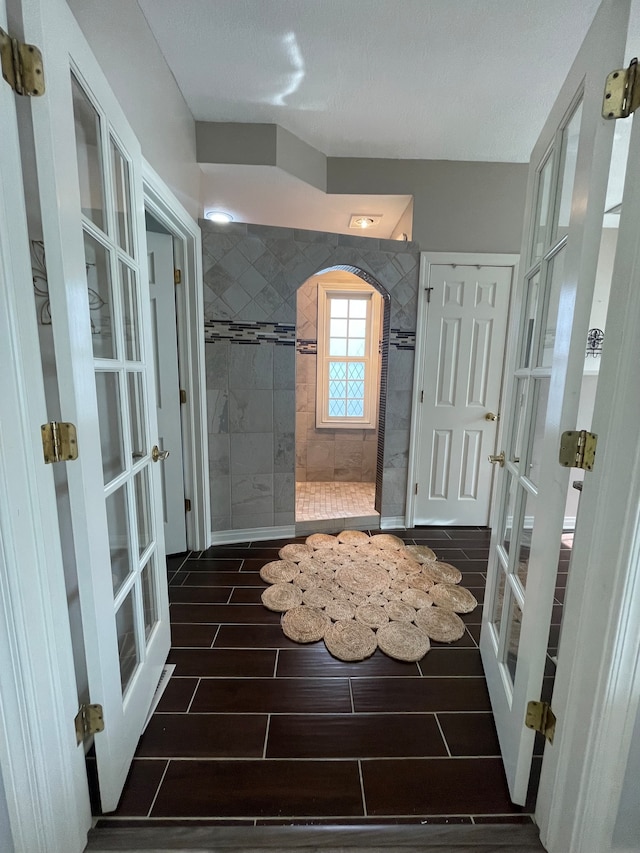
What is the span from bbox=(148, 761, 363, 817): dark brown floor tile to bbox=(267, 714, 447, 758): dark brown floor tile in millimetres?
44

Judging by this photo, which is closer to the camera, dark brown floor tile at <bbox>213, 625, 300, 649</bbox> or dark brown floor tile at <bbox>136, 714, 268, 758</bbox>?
dark brown floor tile at <bbox>136, 714, 268, 758</bbox>

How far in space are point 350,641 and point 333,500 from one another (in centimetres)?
176

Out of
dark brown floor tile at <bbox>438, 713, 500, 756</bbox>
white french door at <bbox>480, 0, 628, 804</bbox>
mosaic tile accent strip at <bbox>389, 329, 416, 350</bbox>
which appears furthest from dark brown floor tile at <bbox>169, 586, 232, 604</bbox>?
mosaic tile accent strip at <bbox>389, 329, 416, 350</bbox>

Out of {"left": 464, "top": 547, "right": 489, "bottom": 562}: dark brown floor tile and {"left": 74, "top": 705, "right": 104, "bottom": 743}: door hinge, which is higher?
{"left": 74, "top": 705, "right": 104, "bottom": 743}: door hinge

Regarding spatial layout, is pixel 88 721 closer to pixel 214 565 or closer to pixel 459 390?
pixel 214 565

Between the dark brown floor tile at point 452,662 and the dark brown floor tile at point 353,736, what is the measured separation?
23 centimetres

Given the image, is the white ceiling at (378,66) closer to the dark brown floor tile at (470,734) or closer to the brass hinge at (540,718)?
the brass hinge at (540,718)

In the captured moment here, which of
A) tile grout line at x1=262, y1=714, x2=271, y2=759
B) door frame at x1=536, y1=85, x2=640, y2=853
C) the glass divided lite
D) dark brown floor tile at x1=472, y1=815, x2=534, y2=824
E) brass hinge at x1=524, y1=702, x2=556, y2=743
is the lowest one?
tile grout line at x1=262, y1=714, x2=271, y2=759

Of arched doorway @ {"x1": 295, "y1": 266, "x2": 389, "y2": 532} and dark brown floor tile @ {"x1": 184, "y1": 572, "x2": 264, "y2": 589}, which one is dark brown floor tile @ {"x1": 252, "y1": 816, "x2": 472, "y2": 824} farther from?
arched doorway @ {"x1": 295, "y1": 266, "x2": 389, "y2": 532}

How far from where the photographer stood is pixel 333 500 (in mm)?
3412

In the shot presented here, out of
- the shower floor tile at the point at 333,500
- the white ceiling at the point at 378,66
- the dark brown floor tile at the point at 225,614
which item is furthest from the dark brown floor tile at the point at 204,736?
the white ceiling at the point at 378,66

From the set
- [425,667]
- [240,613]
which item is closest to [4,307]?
[240,613]

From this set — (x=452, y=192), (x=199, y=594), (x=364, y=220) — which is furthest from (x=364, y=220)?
(x=199, y=594)

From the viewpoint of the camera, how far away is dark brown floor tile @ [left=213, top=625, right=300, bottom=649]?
1.67m
